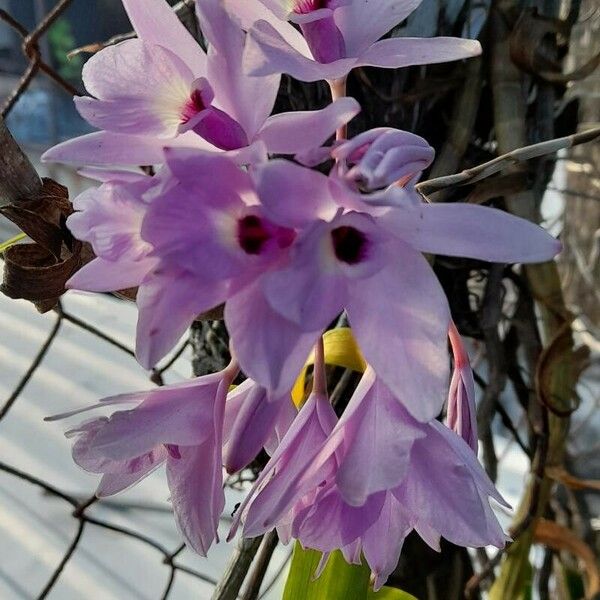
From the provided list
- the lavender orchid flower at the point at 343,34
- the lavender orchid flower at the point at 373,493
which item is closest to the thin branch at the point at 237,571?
the lavender orchid flower at the point at 373,493

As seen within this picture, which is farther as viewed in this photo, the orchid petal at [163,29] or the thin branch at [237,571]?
the thin branch at [237,571]

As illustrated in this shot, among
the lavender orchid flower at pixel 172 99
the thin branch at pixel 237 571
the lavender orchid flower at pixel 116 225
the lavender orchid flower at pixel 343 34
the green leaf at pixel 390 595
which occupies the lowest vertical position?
the thin branch at pixel 237 571

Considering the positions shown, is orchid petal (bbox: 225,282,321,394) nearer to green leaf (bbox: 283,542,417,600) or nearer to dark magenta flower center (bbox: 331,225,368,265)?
dark magenta flower center (bbox: 331,225,368,265)

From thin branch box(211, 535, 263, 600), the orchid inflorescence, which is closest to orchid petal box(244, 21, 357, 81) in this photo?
the orchid inflorescence

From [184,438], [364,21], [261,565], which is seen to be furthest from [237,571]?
[364,21]

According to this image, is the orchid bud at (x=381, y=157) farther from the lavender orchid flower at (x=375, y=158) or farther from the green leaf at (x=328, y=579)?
the green leaf at (x=328, y=579)

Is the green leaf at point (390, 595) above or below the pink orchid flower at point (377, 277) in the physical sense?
below

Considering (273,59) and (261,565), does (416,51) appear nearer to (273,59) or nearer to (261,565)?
(273,59)

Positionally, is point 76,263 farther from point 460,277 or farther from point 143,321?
point 460,277
